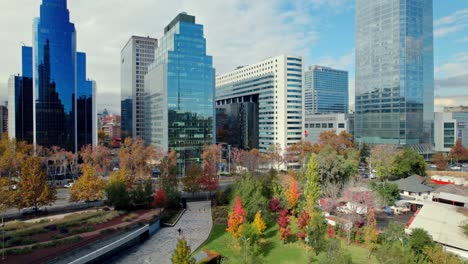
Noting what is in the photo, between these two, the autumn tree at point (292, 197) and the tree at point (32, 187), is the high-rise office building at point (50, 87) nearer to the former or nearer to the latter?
the tree at point (32, 187)

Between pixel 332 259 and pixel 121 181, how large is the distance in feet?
91.7

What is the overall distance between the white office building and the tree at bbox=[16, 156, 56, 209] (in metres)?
89.0

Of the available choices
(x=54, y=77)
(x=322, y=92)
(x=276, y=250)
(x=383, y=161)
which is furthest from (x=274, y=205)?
(x=322, y=92)

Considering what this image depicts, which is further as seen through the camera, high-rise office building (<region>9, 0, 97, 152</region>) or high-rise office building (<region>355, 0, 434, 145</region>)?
high-rise office building (<region>355, 0, 434, 145</region>)

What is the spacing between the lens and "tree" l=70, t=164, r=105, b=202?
36.3 m

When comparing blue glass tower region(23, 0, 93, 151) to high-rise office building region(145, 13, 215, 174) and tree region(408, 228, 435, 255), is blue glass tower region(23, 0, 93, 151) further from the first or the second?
tree region(408, 228, 435, 255)

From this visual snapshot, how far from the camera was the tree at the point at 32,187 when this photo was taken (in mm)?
32438

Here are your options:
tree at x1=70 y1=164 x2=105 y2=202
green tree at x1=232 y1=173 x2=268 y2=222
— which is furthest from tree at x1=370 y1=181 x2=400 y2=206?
tree at x1=70 y1=164 x2=105 y2=202

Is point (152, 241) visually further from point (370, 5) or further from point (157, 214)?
point (370, 5)

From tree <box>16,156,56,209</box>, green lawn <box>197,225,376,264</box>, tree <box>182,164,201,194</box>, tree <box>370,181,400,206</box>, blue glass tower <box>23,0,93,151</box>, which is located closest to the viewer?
green lawn <box>197,225,376,264</box>

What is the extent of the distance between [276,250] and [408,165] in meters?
36.8

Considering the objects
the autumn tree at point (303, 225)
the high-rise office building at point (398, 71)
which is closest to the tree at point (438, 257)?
the autumn tree at point (303, 225)

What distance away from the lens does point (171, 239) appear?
95.7 ft

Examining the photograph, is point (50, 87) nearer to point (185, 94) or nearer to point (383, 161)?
point (185, 94)
